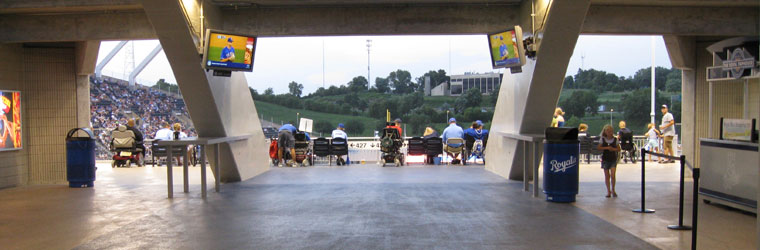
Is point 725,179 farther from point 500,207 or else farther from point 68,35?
point 68,35

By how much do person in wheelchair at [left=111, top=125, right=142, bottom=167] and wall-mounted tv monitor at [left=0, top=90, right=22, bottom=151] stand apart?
10.9 feet

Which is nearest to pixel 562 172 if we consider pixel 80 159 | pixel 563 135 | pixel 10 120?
pixel 563 135

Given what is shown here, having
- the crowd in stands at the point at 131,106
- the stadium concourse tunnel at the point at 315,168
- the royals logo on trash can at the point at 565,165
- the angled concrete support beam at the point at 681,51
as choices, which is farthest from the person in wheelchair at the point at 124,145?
the crowd in stands at the point at 131,106

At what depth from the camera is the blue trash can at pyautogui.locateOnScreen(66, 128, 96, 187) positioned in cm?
1193

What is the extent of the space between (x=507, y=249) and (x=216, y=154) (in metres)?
6.83

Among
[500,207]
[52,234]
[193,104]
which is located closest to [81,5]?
[193,104]

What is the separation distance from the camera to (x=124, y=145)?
648 inches

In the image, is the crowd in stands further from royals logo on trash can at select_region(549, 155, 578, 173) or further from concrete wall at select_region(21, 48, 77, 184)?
royals logo on trash can at select_region(549, 155, 578, 173)

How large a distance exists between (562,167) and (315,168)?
825cm

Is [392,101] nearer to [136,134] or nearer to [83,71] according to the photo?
[136,134]

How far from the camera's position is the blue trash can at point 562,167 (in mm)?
9258

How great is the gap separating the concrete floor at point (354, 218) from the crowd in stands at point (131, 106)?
25.8 metres

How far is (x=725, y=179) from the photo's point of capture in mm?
8602

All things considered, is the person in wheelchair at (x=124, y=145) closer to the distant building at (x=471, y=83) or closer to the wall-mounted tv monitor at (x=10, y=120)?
the wall-mounted tv monitor at (x=10, y=120)
